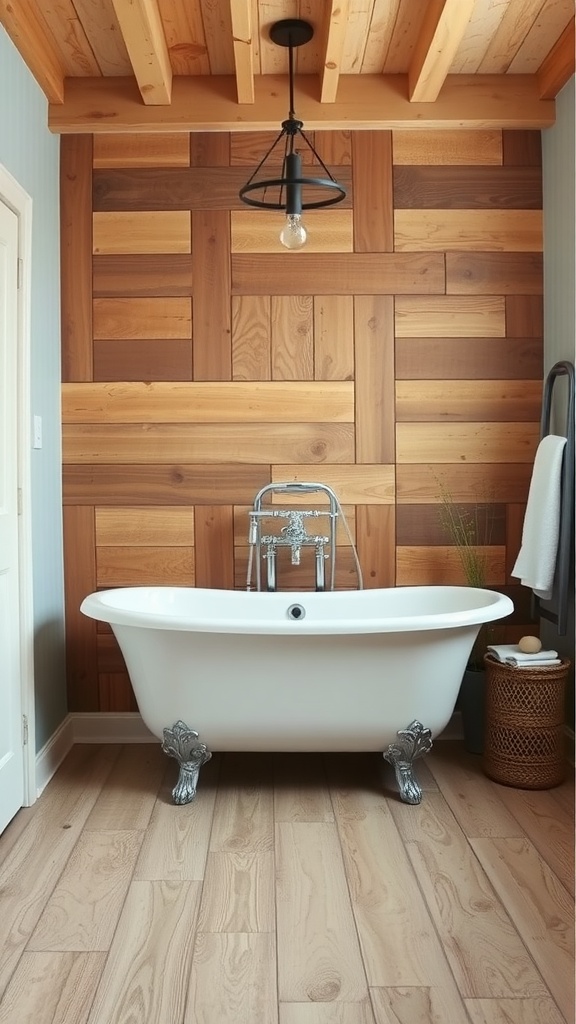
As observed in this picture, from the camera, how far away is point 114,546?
3.34 m

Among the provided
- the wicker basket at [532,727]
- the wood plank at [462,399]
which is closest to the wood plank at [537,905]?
the wicker basket at [532,727]

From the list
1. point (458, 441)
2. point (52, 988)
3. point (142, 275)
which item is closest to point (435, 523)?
point (458, 441)

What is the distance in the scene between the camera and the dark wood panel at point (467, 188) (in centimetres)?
332

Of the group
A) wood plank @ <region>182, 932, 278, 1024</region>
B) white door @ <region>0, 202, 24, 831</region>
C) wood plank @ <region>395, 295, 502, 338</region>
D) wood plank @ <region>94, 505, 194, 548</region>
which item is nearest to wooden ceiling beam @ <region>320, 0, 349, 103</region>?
wood plank @ <region>395, 295, 502, 338</region>

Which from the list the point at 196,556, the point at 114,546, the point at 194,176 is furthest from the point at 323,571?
the point at 194,176

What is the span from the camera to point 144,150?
331cm

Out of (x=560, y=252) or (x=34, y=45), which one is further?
(x=560, y=252)

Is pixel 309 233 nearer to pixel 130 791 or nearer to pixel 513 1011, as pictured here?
pixel 130 791

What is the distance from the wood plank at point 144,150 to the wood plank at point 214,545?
1.38 metres

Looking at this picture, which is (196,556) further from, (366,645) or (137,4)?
(137,4)

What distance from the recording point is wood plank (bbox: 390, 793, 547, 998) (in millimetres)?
1752

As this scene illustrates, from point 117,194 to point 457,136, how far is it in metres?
1.36

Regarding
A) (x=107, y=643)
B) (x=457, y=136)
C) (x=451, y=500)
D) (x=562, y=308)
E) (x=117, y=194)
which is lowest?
(x=107, y=643)

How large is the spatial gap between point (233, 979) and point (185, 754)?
101 cm
